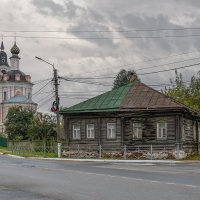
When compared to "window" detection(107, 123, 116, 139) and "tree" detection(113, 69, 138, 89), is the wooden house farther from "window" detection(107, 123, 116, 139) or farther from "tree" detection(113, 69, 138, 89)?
"tree" detection(113, 69, 138, 89)

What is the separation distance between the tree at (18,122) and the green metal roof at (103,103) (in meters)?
34.0

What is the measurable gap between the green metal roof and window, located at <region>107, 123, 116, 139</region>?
1.40 metres

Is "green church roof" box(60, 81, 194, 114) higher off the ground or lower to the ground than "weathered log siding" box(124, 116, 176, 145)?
higher

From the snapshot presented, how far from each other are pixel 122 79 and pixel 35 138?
5067 cm

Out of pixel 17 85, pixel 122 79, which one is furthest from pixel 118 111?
pixel 17 85

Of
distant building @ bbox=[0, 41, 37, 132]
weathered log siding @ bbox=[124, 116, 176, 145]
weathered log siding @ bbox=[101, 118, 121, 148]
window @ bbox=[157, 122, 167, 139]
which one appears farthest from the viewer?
distant building @ bbox=[0, 41, 37, 132]

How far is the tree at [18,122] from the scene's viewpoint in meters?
79.2

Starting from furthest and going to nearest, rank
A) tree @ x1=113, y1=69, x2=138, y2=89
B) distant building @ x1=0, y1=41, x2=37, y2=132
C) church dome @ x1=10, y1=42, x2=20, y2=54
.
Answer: church dome @ x1=10, y1=42, x2=20, y2=54 < distant building @ x1=0, y1=41, x2=37, y2=132 < tree @ x1=113, y1=69, x2=138, y2=89

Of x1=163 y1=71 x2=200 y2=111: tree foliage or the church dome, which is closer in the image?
x1=163 y1=71 x2=200 y2=111: tree foliage

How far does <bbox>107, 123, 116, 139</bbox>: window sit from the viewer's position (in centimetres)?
4191

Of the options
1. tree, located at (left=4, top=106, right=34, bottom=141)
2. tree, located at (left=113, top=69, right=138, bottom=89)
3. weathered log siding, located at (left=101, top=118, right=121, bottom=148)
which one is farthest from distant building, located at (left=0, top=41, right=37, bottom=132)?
weathered log siding, located at (left=101, top=118, right=121, bottom=148)

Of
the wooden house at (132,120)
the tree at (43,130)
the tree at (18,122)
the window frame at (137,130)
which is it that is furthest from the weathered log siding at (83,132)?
the tree at (18,122)

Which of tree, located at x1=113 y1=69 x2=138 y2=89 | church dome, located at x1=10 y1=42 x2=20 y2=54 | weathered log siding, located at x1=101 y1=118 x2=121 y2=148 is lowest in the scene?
weathered log siding, located at x1=101 y1=118 x2=121 y2=148

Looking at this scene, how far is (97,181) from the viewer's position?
17125 millimetres
